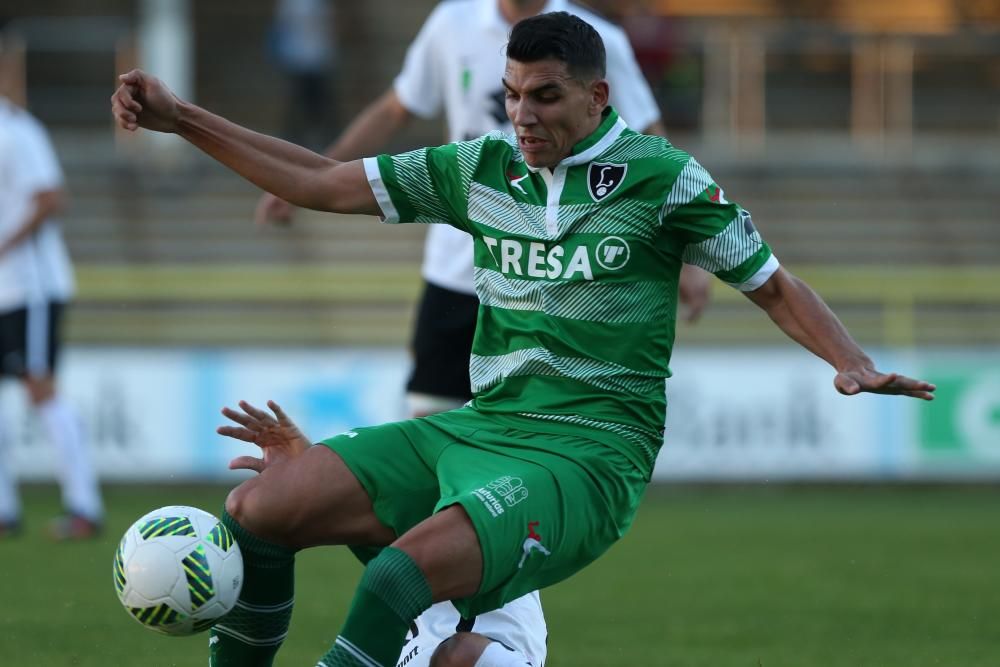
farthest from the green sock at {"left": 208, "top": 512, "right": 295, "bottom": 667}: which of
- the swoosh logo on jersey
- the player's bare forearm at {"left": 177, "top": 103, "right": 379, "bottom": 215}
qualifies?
the swoosh logo on jersey

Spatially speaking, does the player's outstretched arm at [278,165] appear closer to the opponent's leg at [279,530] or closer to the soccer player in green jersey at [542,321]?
the soccer player in green jersey at [542,321]

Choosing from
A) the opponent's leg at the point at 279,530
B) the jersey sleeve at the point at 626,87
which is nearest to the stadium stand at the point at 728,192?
the jersey sleeve at the point at 626,87

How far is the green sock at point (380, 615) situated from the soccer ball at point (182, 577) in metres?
0.51

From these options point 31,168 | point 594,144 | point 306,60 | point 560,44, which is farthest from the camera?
point 306,60

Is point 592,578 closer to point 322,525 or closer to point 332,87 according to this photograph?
point 322,525

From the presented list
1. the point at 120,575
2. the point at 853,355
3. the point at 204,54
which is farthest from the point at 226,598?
the point at 204,54

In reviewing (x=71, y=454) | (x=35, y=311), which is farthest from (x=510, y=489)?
(x=35, y=311)

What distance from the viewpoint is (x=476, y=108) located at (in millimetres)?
6422

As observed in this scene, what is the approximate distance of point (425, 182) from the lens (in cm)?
473

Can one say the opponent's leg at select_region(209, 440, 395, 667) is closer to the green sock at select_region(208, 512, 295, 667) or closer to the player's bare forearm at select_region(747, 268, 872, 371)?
the green sock at select_region(208, 512, 295, 667)

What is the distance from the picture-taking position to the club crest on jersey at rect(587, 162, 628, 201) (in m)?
4.52

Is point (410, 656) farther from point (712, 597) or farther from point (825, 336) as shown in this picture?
point (712, 597)

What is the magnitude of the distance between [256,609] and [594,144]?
1.60 meters

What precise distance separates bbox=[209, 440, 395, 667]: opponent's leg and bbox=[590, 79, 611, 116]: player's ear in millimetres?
1208
